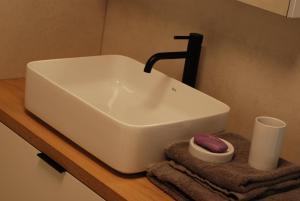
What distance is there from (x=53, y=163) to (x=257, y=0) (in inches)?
27.4

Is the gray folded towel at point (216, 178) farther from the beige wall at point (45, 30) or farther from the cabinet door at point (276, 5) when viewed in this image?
the beige wall at point (45, 30)

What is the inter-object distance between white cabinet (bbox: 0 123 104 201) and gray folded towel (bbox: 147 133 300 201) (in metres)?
0.21

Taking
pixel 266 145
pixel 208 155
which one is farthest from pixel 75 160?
pixel 266 145

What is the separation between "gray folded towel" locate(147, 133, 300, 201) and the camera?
4.47 ft

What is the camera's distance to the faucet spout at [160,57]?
5.54ft

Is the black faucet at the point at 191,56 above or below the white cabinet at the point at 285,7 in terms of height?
below

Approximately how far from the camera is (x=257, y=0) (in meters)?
1.47

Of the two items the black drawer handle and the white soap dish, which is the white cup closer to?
the white soap dish

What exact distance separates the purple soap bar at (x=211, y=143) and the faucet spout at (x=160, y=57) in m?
0.28

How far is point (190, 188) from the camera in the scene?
1375 mm

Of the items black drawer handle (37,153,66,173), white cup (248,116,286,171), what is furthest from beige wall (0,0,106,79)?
white cup (248,116,286,171)

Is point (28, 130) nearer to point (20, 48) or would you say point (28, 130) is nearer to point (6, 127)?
point (6, 127)

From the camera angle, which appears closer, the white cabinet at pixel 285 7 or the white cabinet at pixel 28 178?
the white cabinet at pixel 285 7

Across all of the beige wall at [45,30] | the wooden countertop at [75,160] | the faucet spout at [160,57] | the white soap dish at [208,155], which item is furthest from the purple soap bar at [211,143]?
the beige wall at [45,30]
